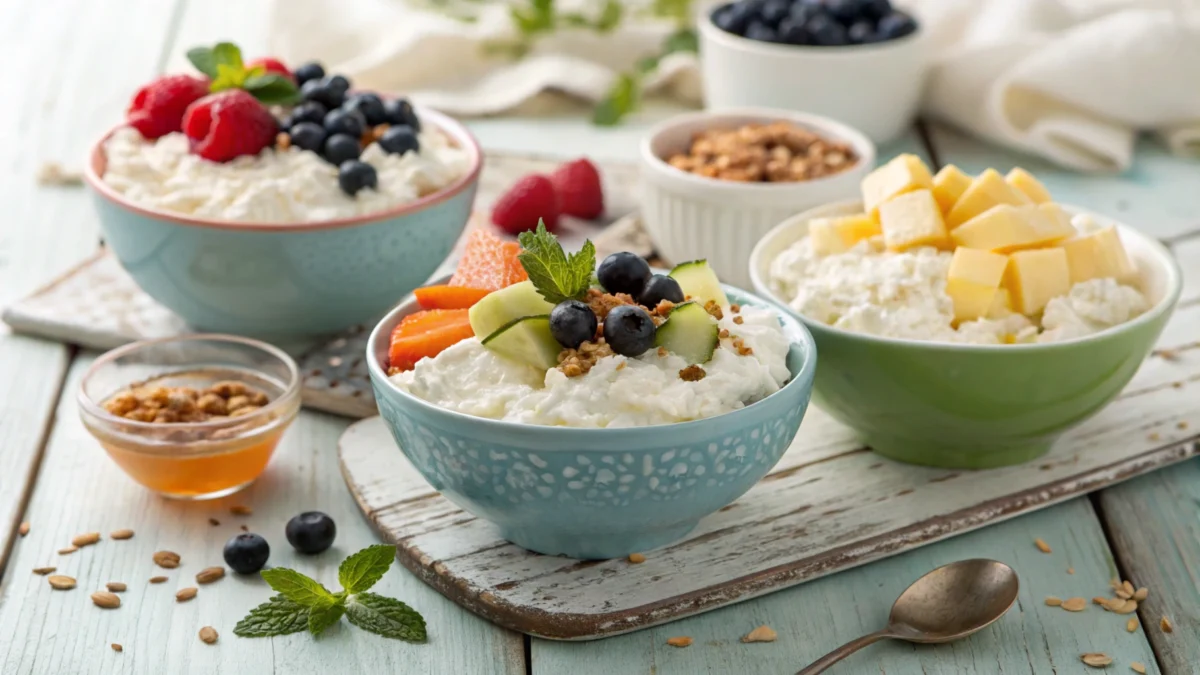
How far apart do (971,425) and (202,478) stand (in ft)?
4.10

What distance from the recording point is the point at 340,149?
2510 millimetres

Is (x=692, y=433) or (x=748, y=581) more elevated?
(x=692, y=433)

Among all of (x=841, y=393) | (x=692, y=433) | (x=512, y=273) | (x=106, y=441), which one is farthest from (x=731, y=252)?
(x=106, y=441)

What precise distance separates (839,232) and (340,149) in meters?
0.94

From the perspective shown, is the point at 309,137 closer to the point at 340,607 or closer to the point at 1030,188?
the point at 340,607

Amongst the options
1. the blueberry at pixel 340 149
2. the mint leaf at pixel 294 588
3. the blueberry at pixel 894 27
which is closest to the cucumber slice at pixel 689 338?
the mint leaf at pixel 294 588

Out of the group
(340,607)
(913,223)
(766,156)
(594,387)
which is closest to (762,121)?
(766,156)

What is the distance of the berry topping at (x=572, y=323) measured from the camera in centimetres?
182

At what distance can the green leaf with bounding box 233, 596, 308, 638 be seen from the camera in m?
1.87

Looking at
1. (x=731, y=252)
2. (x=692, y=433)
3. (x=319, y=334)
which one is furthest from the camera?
(x=731, y=252)

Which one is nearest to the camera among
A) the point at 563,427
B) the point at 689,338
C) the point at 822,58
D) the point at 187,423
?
the point at 563,427

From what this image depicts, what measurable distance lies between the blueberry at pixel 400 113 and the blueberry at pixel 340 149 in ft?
0.50

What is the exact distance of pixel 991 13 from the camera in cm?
391

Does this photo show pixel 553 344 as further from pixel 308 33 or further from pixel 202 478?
pixel 308 33
